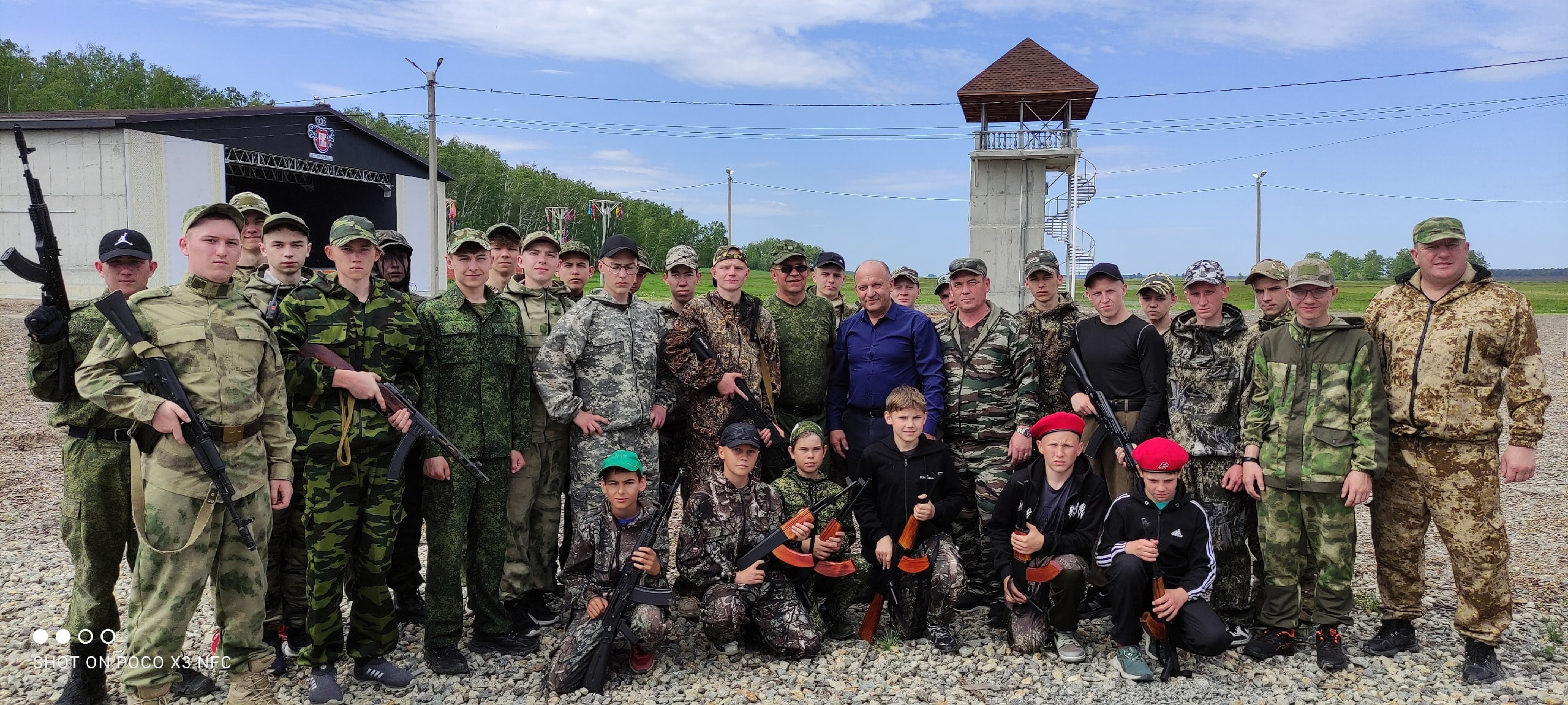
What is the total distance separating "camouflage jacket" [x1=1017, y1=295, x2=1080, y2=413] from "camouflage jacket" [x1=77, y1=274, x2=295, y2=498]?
4.63 m

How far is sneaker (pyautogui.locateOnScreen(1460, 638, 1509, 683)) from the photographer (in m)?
4.77

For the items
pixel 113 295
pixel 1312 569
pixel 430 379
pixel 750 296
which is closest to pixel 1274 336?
pixel 1312 569

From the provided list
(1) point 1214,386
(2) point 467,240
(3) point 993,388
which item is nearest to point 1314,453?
(1) point 1214,386

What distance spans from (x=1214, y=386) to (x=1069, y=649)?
1.89 metres

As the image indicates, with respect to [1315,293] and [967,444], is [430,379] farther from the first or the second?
[1315,293]

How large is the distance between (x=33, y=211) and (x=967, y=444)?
5.40 metres

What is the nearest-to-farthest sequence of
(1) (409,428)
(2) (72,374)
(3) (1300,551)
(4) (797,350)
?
1. (2) (72,374)
2. (1) (409,428)
3. (3) (1300,551)
4. (4) (797,350)

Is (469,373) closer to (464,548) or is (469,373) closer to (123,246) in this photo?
(464,548)

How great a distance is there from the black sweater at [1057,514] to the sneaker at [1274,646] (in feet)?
3.37

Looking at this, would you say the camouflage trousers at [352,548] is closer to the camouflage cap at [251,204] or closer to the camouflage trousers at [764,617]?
the camouflage trousers at [764,617]

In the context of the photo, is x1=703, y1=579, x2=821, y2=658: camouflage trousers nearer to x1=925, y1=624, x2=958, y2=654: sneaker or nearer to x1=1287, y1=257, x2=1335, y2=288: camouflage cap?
x1=925, y1=624, x2=958, y2=654: sneaker

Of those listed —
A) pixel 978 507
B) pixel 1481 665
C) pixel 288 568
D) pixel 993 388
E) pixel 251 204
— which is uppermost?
pixel 251 204

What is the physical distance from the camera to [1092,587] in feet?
19.6

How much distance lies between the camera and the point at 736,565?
5156 mm
